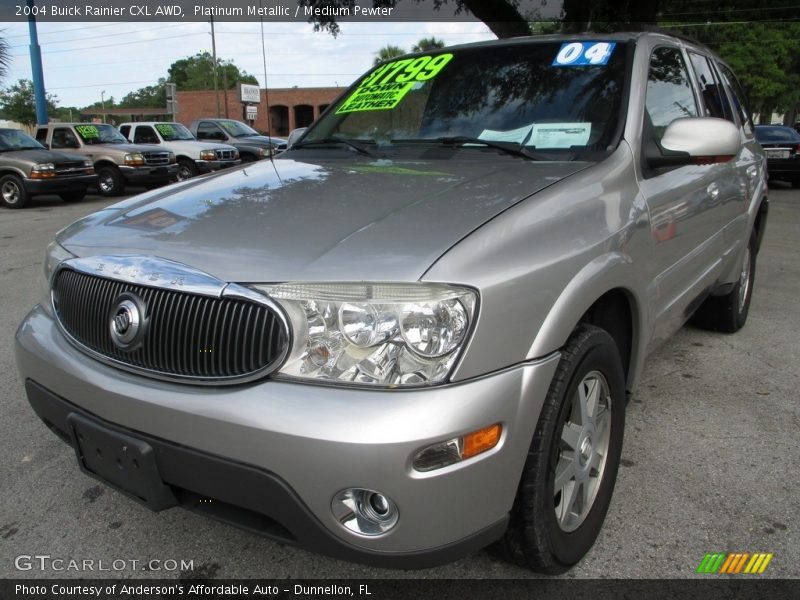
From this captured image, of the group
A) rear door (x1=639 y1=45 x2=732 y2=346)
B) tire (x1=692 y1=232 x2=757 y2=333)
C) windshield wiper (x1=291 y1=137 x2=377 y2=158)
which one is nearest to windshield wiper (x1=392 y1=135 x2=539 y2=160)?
windshield wiper (x1=291 y1=137 x2=377 y2=158)

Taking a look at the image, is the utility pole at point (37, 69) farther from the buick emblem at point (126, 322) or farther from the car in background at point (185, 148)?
the buick emblem at point (126, 322)

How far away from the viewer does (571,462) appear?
6.82 ft

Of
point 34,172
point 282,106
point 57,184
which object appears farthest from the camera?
point 282,106

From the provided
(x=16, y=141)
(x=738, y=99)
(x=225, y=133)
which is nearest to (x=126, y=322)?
(x=738, y=99)

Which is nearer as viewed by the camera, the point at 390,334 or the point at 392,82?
the point at 390,334

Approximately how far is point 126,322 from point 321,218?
2.11 feet

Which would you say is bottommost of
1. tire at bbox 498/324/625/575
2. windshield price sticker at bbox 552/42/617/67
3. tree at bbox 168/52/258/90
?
tire at bbox 498/324/625/575

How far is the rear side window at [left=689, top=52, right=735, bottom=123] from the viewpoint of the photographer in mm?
3587

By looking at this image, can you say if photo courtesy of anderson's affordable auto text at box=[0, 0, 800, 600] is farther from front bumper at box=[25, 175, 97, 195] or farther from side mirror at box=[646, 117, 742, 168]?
front bumper at box=[25, 175, 97, 195]

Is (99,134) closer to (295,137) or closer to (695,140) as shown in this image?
(295,137)

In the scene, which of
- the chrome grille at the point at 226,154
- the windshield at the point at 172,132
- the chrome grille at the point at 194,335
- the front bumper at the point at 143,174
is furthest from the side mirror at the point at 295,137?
the windshield at the point at 172,132

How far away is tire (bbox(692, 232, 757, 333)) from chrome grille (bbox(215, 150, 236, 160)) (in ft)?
45.4

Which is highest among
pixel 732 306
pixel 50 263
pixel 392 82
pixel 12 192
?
pixel 392 82

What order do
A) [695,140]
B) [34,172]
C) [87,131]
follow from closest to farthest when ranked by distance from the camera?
[695,140], [34,172], [87,131]
